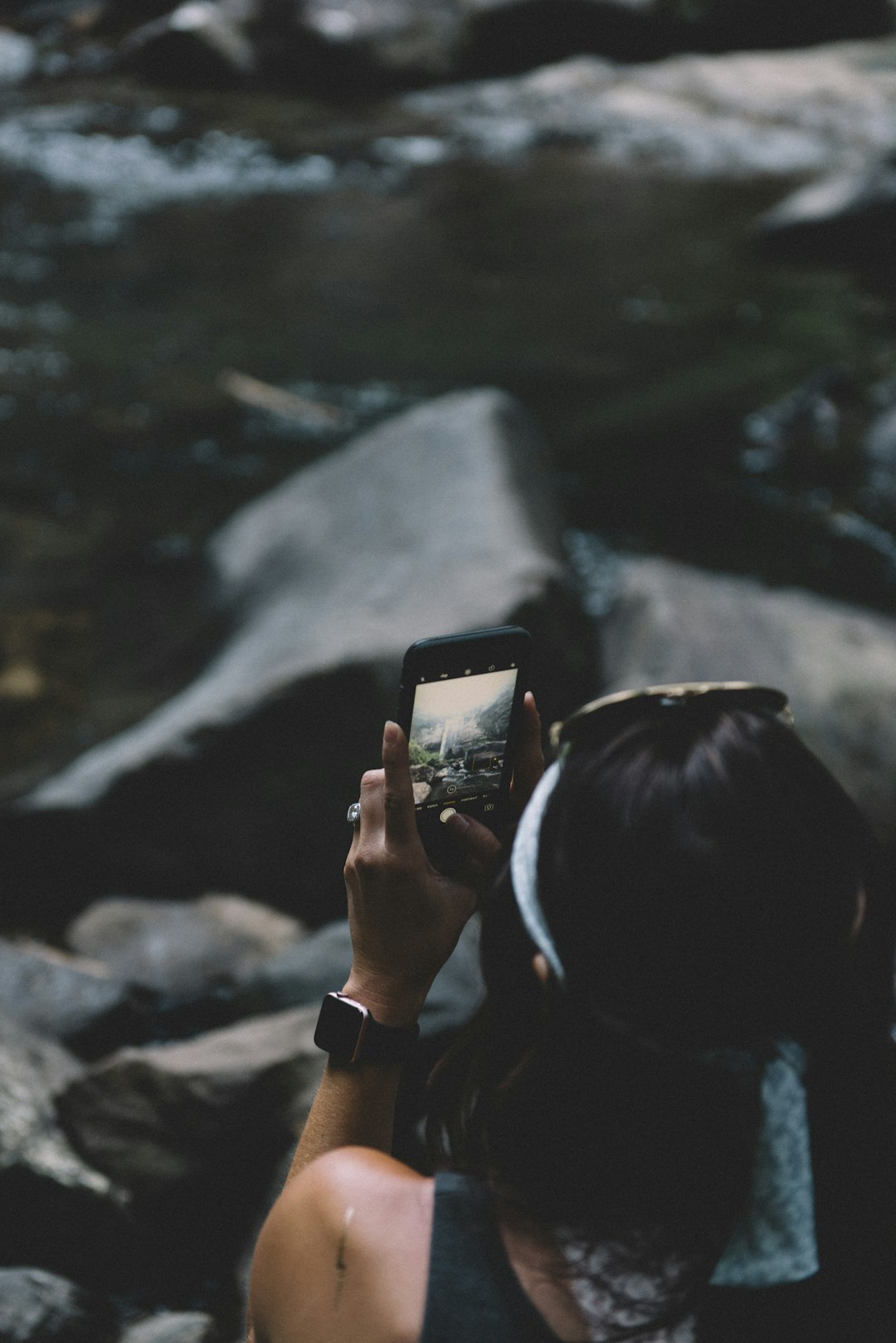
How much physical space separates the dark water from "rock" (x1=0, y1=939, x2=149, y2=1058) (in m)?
1.19

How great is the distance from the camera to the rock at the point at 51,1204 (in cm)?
241

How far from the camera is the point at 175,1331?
7.39ft

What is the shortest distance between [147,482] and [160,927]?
3261mm

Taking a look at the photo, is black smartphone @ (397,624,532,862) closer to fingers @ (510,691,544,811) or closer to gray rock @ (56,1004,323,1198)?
fingers @ (510,691,544,811)

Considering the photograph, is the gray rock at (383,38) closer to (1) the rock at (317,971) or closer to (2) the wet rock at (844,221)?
(2) the wet rock at (844,221)

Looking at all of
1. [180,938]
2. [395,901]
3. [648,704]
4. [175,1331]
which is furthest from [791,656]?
[648,704]

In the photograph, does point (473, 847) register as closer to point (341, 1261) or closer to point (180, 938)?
point (341, 1261)

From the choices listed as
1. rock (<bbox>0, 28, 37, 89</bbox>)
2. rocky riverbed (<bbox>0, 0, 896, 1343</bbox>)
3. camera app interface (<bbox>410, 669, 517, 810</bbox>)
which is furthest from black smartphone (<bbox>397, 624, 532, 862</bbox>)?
rock (<bbox>0, 28, 37, 89</bbox>)

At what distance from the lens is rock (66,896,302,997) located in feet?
11.0

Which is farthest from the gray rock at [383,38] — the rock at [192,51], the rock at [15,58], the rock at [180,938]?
the rock at [180,938]

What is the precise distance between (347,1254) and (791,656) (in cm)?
307

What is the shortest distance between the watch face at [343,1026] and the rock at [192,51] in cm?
1389

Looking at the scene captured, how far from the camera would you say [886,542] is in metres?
5.69

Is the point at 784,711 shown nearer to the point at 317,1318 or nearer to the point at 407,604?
the point at 317,1318
